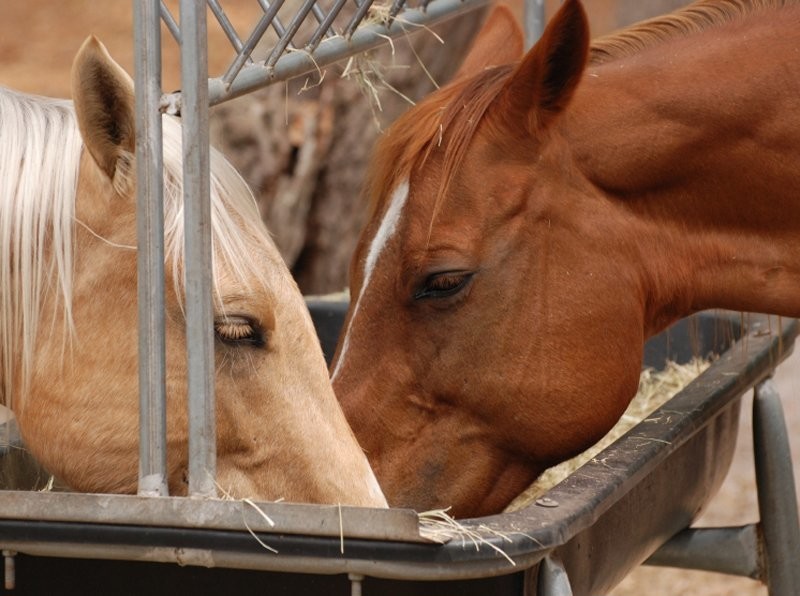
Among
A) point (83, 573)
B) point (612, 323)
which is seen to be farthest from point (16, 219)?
point (612, 323)

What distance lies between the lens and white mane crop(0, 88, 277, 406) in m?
1.62

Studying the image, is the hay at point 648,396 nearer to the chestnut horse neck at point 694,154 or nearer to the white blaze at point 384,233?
the chestnut horse neck at point 694,154

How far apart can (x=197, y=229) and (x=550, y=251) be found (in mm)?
895

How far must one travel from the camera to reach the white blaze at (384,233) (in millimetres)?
2154

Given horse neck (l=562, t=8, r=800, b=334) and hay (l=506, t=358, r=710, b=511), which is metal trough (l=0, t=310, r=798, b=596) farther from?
hay (l=506, t=358, r=710, b=511)

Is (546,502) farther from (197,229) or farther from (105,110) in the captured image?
(105,110)

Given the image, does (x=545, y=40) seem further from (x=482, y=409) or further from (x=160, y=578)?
(x=160, y=578)

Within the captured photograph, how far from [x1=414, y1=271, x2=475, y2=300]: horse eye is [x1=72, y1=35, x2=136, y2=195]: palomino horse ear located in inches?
26.1

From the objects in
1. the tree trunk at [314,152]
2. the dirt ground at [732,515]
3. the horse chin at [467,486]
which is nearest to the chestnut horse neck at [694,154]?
the horse chin at [467,486]

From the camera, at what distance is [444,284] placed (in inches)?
83.4

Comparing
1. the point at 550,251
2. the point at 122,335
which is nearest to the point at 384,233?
the point at 550,251

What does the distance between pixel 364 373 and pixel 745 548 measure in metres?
1.06

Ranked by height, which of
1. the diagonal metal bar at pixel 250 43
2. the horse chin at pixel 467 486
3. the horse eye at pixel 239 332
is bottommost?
the horse chin at pixel 467 486

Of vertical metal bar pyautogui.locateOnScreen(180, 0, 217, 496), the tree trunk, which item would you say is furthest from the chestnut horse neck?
the tree trunk
